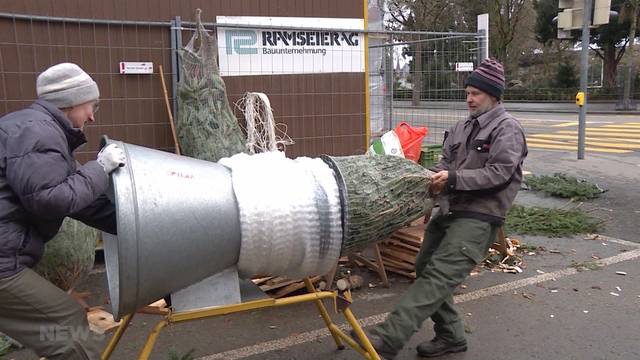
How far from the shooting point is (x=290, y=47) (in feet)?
19.8

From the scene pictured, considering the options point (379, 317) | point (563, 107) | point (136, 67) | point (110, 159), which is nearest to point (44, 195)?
point (110, 159)

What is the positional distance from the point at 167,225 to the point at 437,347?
6.61 ft

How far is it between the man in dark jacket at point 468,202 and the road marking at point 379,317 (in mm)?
688

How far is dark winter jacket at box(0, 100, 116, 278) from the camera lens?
7.00 ft

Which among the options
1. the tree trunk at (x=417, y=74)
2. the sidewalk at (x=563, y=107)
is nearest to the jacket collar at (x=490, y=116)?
the tree trunk at (x=417, y=74)

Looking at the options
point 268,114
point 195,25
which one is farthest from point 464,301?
point 195,25

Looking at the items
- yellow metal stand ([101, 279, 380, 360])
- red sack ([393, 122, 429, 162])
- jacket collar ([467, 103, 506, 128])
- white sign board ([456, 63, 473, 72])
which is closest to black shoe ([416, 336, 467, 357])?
yellow metal stand ([101, 279, 380, 360])

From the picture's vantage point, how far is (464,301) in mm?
4352

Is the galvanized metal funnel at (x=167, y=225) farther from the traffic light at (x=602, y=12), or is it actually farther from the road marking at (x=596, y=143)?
the road marking at (x=596, y=143)

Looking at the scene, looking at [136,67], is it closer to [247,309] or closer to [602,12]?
[247,309]

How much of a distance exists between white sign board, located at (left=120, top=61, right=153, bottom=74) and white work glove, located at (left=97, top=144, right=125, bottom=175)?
327 cm

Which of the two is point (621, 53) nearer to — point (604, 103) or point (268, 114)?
point (604, 103)

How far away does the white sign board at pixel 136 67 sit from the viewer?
5.24m

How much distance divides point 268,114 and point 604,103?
28365 millimetres
